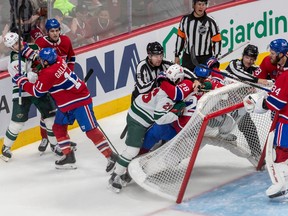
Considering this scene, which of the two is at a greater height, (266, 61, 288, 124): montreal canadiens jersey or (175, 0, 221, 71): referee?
(266, 61, 288, 124): montreal canadiens jersey

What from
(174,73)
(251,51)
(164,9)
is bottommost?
(164,9)

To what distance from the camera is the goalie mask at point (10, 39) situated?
296 inches

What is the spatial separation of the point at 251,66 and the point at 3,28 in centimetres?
216

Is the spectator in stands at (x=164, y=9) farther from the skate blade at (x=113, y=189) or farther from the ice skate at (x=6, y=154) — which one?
the skate blade at (x=113, y=189)

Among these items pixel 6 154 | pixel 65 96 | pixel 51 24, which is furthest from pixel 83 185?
pixel 51 24

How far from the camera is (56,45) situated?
7.96m

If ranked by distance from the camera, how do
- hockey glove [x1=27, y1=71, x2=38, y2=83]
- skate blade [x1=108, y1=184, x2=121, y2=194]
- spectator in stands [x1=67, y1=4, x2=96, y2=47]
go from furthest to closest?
spectator in stands [x1=67, y1=4, x2=96, y2=47] < hockey glove [x1=27, y1=71, x2=38, y2=83] < skate blade [x1=108, y1=184, x2=121, y2=194]

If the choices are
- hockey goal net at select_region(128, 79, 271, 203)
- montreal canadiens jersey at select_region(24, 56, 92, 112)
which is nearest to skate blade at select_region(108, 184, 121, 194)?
hockey goal net at select_region(128, 79, 271, 203)

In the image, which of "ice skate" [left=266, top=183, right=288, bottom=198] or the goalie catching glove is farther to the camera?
"ice skate" [left=266, top=183, right=288, bottom=198]

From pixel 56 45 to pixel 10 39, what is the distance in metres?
0.54

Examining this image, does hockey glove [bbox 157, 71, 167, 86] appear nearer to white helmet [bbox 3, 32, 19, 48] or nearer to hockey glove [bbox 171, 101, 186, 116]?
hockey glove [bbox 171, 101, 186, 116]

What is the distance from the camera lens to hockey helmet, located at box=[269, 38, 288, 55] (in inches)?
274

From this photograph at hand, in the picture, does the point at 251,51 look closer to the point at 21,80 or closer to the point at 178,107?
the point at 178,107

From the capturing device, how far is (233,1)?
10297mm
